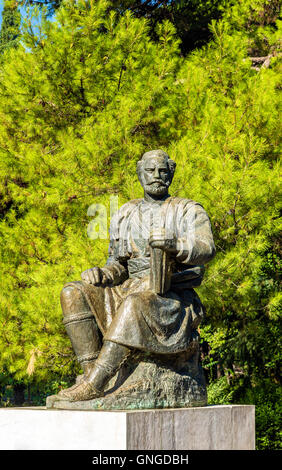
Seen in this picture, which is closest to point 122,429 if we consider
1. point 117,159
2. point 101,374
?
point 101,374

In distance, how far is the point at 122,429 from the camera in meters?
3.33

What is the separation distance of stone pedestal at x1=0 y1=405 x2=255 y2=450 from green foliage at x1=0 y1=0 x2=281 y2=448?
7.70ft

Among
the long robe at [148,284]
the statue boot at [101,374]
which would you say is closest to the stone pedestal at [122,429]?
the statue boot at [101,374]

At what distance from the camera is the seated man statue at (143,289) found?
369 centimetres

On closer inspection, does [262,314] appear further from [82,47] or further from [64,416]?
[64,416]

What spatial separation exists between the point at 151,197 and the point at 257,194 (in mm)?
2370

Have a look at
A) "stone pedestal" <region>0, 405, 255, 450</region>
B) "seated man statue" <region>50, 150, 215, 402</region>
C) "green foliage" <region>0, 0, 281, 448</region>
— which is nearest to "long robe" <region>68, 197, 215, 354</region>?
"seated man statue" <region>50, 150, 215, 402</region>

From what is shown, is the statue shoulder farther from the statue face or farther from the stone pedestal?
the stone pedestal

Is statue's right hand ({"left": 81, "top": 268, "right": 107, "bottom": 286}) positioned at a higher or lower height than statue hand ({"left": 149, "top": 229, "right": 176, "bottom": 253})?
lower

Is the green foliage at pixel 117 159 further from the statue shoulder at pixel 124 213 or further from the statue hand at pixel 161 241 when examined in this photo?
the statue hand at pixel 161 241

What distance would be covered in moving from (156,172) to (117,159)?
2.97 metres

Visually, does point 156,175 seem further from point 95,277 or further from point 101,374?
point 101,374

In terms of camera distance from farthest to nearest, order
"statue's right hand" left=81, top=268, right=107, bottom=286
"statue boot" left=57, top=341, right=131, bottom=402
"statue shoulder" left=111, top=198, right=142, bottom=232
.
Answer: "statue shoulder" left=111, top=198, right=142, bottom=232, "statue's right hand" left=81, top=268, right=107, bottom=286, "statue boot" left=57, top=341, right=131, bottom=402

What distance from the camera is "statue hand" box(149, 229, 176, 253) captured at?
12.2 ft
